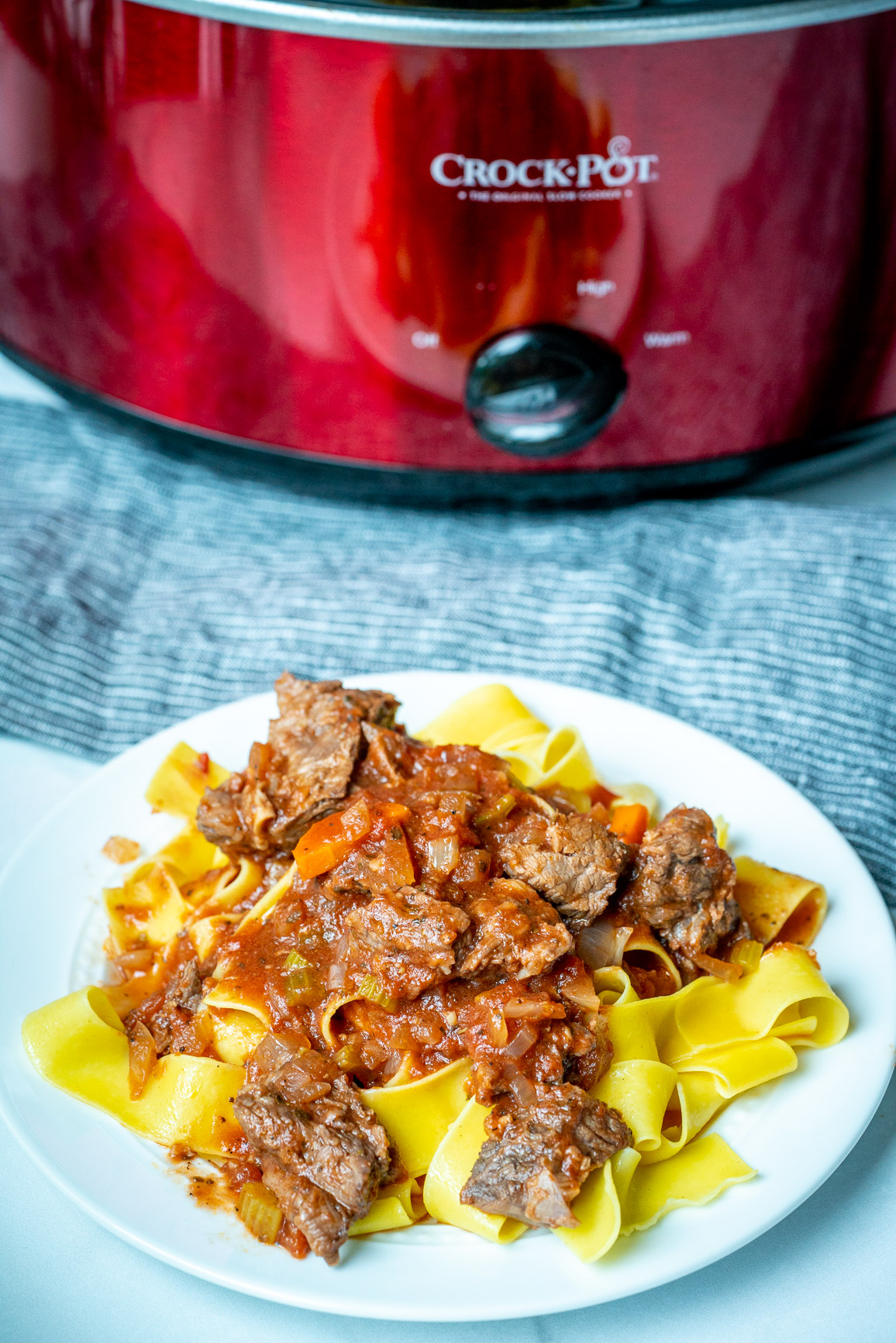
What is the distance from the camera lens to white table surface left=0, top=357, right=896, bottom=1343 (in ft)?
6.01

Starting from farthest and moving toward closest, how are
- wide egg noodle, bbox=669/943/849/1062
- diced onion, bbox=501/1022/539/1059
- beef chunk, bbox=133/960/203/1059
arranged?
1. beef chunk, bbox=133/960/203/1059
2. wide egg noodle, bbox=669/943/849/1062
3. diced onion, bbox=501/1022/539/1059

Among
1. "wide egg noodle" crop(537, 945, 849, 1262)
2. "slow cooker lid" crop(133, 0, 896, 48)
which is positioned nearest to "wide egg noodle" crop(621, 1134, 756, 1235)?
"wide egg noodle" crop(537, 945, 849, 1262)

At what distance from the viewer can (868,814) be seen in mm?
2600

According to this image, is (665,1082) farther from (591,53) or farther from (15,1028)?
(591,53)

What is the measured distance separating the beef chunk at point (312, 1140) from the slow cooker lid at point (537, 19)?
1.82m

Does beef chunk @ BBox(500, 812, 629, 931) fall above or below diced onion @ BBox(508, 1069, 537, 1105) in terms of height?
above

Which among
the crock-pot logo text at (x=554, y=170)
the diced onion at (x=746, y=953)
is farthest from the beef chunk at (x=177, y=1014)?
the crock-pot logo text at (x=554, y=170)

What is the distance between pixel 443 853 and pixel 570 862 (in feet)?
0.62

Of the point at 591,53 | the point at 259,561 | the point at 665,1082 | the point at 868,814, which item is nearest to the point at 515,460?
the point at 259,561

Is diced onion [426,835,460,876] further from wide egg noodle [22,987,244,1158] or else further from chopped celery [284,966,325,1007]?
wide egg noodle [22,987,244,1158]

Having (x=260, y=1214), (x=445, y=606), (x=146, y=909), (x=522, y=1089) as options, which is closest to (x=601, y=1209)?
(x=522, y=1089)

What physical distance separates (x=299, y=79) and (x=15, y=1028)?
6.01 ft

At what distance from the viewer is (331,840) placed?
2047 millimetres

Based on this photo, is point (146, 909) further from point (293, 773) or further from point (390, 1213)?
point (390, 1213)
